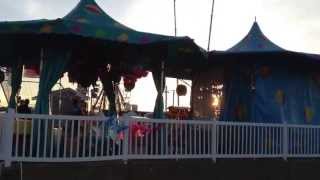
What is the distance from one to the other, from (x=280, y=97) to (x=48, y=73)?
6774 mm

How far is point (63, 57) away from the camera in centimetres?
1091

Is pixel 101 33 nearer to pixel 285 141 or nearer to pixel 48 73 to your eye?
pixel 48 73

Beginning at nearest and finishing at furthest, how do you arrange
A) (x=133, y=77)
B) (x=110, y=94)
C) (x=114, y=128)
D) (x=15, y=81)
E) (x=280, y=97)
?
(x=114, y=128), (x=15, y=81), (x=110, y=94), (x=133, y=77), (x=280, y=97)

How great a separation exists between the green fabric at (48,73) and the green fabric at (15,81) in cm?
211

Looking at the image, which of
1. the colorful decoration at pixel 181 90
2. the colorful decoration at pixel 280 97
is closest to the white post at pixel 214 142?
the colorful decoration at pixel 280 97

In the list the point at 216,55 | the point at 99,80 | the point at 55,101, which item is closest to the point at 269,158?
the point at 216,55

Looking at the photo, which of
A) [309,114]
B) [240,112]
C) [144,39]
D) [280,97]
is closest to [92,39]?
[144,39]

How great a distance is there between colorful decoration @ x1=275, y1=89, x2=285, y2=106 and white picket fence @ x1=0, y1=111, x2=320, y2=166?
60.6 inches

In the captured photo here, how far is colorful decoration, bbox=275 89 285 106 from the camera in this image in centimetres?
1472

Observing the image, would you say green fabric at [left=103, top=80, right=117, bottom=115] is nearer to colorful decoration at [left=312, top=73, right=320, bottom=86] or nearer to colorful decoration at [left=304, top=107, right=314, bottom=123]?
colorful decoration at [left=304, top=107, right=314, bottom=123]

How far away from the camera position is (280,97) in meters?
14.8

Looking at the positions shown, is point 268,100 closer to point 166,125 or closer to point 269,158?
point 269,158

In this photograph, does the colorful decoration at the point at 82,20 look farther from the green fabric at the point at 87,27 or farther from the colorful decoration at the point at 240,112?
the colorful decoration at the point at 240,112

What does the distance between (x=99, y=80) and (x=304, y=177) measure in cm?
552
